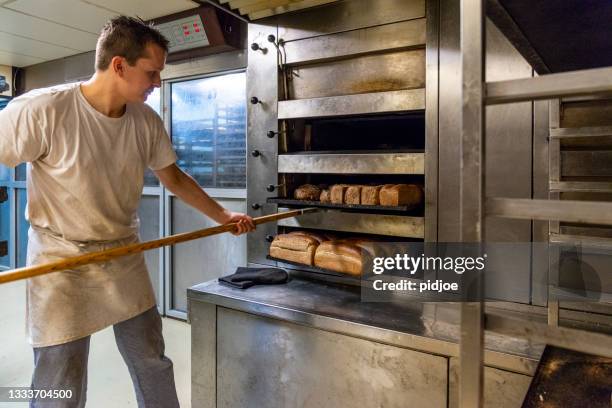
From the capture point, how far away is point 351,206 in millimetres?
2086

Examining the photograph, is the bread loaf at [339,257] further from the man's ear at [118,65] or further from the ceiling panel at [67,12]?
the ceiling panel at [67,12]

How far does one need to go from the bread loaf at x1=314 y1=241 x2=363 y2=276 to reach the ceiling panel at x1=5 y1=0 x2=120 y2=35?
7.67 ft

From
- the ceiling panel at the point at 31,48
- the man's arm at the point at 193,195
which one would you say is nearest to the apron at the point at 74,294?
the man's arm at the point at 193,195

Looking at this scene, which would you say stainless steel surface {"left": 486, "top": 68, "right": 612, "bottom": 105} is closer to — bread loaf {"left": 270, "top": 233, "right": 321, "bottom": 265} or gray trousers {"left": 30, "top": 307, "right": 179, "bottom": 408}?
bread loaf {"left": 270, "top": 233, "right": 321, "bottom": 265}

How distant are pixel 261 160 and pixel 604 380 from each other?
191 cm

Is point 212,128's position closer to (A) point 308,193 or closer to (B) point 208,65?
(B) point 208,65

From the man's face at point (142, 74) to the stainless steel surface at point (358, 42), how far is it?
0.88m

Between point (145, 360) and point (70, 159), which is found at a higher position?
point (70, 159)

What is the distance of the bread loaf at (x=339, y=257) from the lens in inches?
78.9

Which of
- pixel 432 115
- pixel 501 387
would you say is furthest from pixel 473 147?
pixel 432 115

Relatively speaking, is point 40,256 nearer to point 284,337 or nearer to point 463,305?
point 284,337

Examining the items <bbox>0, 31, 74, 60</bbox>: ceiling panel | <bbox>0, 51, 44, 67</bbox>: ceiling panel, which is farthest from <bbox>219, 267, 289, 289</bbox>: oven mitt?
<bbox>0, 51, 44, 67</bbox>: ceiling panel

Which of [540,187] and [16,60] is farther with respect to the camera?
[16,60]

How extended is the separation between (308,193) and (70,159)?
→ 1183 mm
